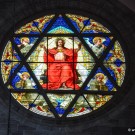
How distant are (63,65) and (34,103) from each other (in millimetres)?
1164

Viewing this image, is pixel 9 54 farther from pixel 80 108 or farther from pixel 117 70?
pixel 117 70

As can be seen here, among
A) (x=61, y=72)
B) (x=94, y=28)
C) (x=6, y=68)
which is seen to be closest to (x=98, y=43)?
(x=94, y=28)

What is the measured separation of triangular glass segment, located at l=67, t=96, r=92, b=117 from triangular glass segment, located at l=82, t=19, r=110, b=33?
1.70 metres

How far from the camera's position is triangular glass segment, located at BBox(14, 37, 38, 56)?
10922 millimetres

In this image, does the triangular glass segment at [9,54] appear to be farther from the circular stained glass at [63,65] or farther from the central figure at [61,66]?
the central figure at [61,66]

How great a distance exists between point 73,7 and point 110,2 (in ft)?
3.05

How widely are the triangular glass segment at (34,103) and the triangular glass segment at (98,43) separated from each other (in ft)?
5.66

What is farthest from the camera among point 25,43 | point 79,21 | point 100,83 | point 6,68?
point 79,21

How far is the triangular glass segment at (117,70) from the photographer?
34.8 ft

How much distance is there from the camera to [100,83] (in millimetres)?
10609

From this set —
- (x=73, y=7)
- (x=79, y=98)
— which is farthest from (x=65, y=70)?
(x=73, y=7)

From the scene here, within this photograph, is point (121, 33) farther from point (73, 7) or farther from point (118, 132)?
point (118, 132)

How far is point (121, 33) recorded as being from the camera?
1068 centimetres

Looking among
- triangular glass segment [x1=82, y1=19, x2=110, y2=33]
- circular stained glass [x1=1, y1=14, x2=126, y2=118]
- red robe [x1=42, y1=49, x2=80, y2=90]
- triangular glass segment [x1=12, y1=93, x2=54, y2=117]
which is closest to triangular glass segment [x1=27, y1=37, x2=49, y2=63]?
circular stained glass [x1=1, y1=14, x2=126, y2=118]
